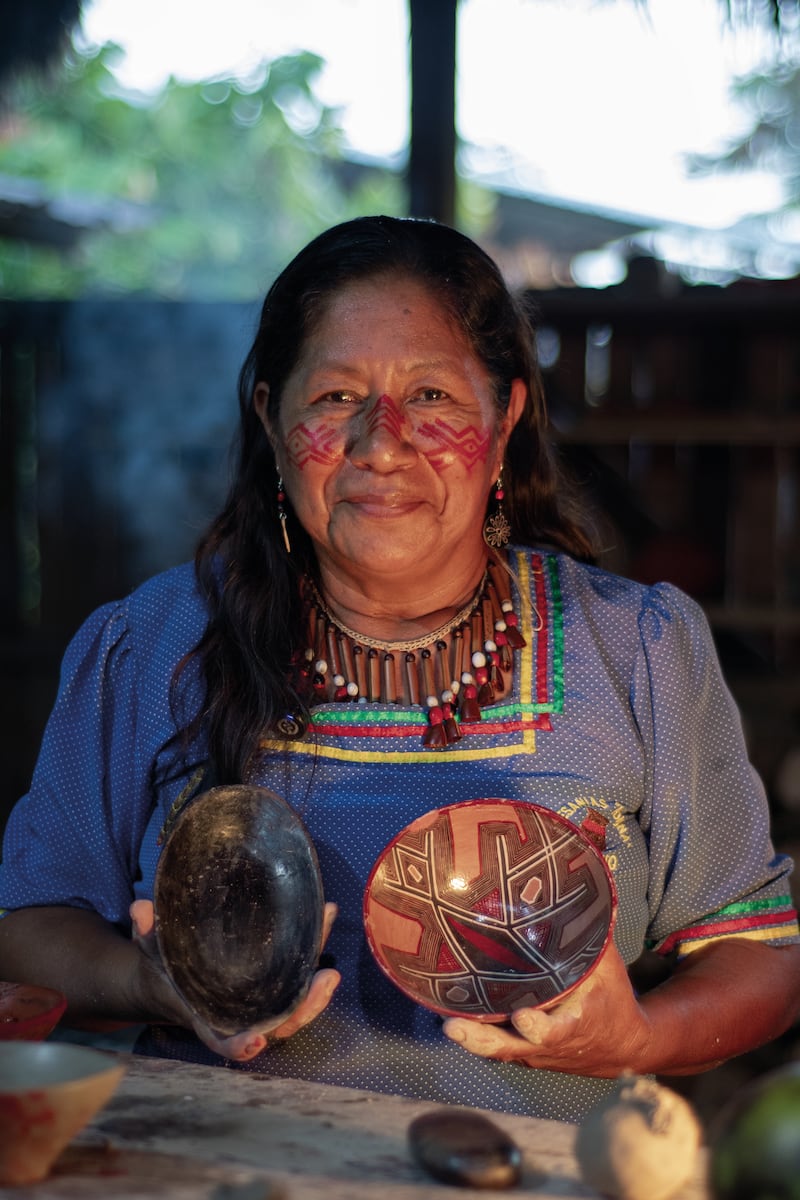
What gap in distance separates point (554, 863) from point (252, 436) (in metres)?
0.93

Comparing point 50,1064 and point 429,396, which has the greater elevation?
point 429,396

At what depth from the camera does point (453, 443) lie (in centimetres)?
203

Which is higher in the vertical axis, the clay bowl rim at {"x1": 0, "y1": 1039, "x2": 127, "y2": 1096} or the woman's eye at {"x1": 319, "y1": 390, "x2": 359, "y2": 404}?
the woman's eye at {"x1": 319, "y1": 390, "x2": 359, "y2": 404}

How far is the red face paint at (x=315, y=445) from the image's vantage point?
2.03 m

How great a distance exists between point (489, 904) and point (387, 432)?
0.71 metres

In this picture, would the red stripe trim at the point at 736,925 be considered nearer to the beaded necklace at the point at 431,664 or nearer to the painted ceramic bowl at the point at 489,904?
the painted ceramic bowl at the point at 489,904

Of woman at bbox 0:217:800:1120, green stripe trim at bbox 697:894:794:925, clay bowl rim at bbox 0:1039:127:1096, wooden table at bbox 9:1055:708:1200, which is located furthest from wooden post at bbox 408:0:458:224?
clay bowl rim at bbox 0:1039:127:1096

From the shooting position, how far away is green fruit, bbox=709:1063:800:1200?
3.35 feet

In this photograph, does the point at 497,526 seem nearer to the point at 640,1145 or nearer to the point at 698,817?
the point at 698,817

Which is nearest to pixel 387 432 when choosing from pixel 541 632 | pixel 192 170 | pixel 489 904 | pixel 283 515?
pixel 283 515

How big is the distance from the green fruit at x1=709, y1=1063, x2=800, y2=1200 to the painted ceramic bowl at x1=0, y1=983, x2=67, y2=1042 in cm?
83

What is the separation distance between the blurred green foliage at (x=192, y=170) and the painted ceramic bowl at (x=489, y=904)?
12.2 meters

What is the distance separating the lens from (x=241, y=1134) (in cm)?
140

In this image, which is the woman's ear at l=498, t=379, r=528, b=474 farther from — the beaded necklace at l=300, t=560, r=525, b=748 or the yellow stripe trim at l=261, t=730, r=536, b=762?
the yellow stripe trim at l=261, t=730, r=536, b=762
